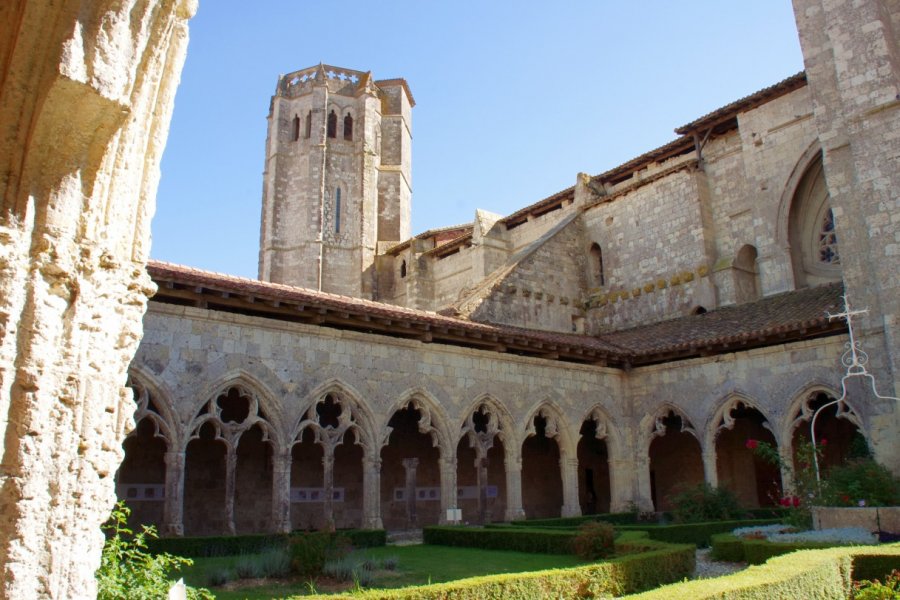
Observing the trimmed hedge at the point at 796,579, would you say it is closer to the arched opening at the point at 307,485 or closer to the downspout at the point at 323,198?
the arched opening at the point at 307,485

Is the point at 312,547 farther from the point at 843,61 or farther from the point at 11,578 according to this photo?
the point at 843,61

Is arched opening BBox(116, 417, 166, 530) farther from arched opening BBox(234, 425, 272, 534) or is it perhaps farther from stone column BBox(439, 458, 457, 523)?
stone column BBox(439, 458, 457, 523)

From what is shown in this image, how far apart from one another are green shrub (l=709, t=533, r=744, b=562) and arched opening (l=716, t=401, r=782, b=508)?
307 inches

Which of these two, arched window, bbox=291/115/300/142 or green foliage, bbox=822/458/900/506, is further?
arched window, bbox=291/115/300/142

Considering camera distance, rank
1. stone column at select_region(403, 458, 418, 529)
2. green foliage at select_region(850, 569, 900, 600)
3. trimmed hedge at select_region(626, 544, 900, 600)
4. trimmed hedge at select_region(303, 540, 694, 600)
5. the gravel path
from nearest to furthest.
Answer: trimmed hedge at select_region(626, 544, 900, 600), trimmed hedge at select_region(303, 540, 694, 600), green foliage at select_region(850, 569, 900, 600), the gravel path, stone column at select_region(403, 458, 418, 529)

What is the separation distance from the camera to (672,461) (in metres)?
18.7

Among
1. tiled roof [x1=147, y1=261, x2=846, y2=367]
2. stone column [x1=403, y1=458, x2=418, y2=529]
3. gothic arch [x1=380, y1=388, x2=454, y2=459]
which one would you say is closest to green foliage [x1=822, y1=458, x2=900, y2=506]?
tiled roof [x1=147, y1=261, x2=846, y2=367]

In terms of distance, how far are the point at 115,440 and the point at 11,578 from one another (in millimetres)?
703

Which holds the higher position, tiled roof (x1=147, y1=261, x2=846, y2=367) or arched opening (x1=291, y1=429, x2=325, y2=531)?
tiled roof (x1=147, y1=261, x2=846, y2=367)

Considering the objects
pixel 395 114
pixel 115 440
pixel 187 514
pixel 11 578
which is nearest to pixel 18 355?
pixel 115 440

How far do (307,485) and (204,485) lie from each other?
212 centimetres

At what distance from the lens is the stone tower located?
31.2 metres

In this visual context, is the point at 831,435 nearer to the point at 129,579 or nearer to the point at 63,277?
the point at 129,579

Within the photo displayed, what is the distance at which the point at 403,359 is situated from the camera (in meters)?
13.1
